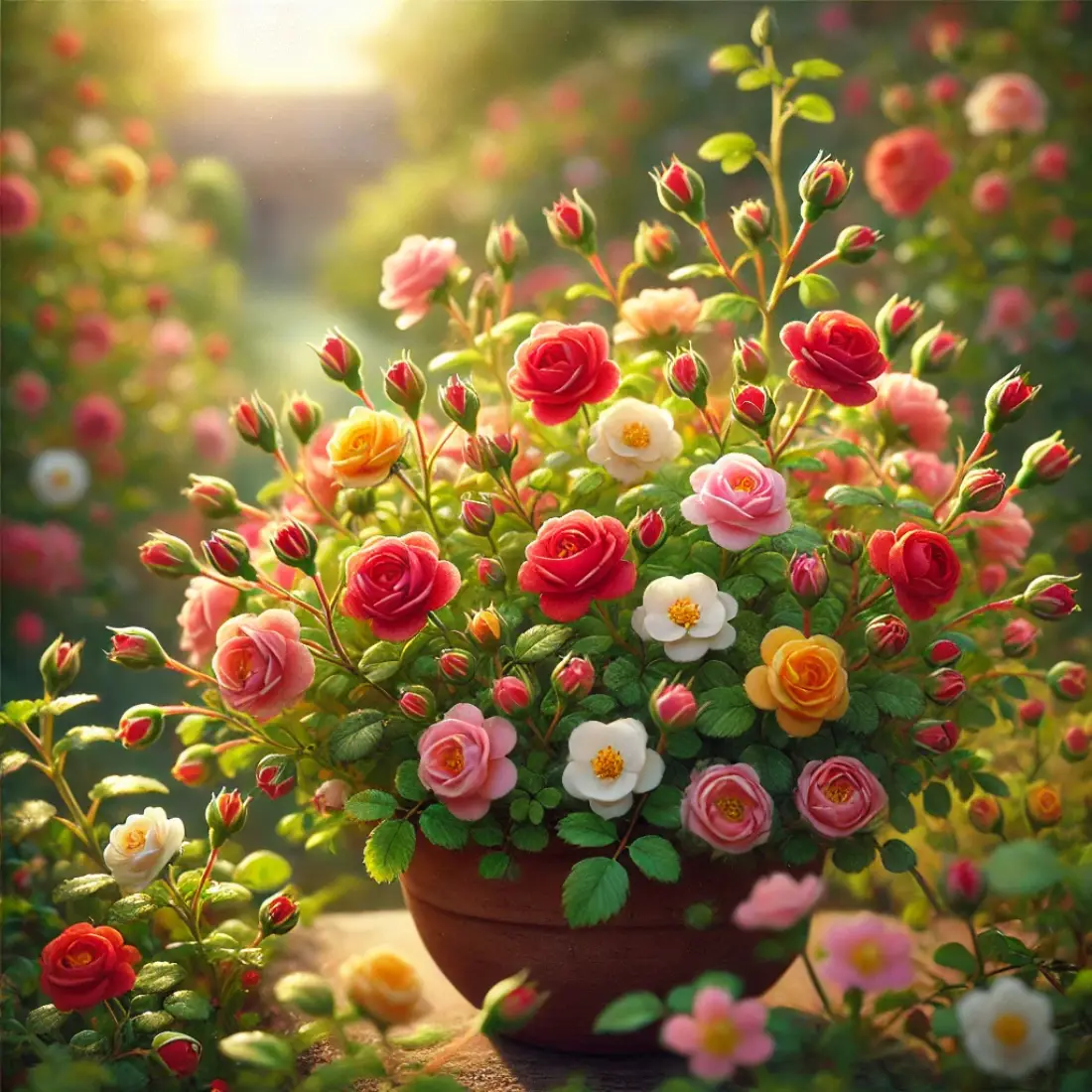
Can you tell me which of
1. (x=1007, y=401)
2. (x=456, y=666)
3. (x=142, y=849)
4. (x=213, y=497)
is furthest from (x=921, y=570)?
(x=142, y=849)

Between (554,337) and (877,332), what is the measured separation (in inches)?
12.6

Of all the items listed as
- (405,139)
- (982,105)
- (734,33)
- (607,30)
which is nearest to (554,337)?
(982,105)

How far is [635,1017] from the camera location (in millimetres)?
725

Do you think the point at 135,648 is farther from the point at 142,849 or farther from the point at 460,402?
the point at 460,402

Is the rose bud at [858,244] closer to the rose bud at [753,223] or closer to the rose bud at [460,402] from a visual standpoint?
the rose bud at [753,223]

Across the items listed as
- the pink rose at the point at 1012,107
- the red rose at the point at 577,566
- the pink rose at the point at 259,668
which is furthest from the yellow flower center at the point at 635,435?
the pink rose at the point at 1012,107

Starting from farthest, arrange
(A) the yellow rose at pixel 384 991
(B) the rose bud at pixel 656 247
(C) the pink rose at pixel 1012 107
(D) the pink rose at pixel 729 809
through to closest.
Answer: (C) the pink rose at pixel 1012 107 < (B) the rose bud at pixel 656 247 < (D) the pink rose at pixel 729 809 < (A) the yellow rose at pixel 384 991

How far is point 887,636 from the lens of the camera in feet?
3.14

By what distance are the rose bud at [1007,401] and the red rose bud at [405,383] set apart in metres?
0.49

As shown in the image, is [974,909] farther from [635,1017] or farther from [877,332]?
[877,332]

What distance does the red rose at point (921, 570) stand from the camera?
95cm

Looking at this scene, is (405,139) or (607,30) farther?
(405,139)

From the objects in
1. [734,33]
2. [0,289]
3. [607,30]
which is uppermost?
[607,30]

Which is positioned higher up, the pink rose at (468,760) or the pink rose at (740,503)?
the pink rose at (740,503)
